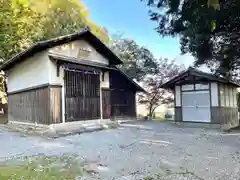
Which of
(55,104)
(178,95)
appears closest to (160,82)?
(178,95)

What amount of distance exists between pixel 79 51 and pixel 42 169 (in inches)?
332

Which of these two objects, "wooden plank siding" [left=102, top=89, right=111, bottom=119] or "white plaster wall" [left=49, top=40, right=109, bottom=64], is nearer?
"white plaster wall" [left=49, top=40, right=109, bottom=64]

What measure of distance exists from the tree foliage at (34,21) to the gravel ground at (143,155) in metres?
10.9

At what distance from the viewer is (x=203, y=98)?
13492 millimetres

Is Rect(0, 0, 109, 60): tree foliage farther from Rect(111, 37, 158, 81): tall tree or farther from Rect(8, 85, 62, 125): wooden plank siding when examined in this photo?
Rect(8, 85, 62, 125): wooden plank siding

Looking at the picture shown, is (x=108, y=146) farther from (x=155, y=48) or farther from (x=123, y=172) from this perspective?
(x=155, y=48)

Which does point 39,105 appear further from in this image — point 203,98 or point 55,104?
point 203,98

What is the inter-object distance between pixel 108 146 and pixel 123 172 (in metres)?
2.85

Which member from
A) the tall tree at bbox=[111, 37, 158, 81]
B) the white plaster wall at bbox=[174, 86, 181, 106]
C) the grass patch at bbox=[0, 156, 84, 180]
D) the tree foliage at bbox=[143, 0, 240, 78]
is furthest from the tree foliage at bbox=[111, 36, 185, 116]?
the grass patch at bbox=[0, 156, 84, 180]

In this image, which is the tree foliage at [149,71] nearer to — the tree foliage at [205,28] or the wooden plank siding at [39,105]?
the wooden plank siding at [39,105]

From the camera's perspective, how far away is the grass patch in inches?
179

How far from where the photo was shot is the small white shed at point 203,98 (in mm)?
12938

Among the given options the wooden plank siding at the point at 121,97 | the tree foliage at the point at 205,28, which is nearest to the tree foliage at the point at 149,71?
the wooden plank siding at the point at 121,97

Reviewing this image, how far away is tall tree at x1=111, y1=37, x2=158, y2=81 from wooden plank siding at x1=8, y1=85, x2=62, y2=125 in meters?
11.1
